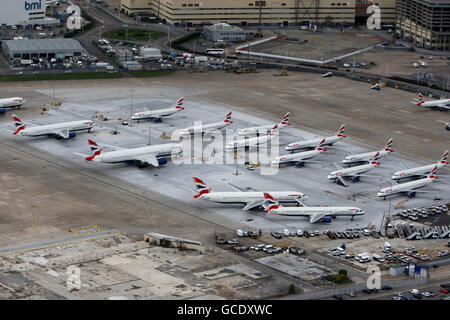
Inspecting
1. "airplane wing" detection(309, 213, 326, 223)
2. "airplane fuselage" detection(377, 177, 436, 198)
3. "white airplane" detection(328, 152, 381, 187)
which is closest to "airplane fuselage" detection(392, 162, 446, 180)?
"airplane fuselage" detection(377, 177, 436, 198)

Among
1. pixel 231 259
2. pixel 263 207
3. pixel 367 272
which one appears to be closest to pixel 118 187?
pixel 263 207

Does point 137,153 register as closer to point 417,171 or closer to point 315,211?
point 315,211

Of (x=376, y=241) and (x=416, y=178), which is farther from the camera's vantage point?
(x=416, y=178)

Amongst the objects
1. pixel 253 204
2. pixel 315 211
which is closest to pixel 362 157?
pixel 315 211

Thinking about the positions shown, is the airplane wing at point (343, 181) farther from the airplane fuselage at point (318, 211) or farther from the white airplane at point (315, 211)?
the airplane fuselage at point (318, 211)

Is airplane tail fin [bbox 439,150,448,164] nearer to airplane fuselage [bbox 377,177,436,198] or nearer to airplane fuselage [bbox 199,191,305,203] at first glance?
airplane fuselage [bbox 377,177,436,198]
